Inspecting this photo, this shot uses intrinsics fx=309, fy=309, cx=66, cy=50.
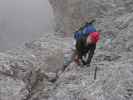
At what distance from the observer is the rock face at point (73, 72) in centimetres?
747

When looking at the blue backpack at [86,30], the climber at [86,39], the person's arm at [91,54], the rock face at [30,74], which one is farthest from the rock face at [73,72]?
the blue backpack at [86,30]

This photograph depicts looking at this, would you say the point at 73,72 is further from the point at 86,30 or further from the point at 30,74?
the point at 30,74

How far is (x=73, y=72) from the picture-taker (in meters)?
8.73

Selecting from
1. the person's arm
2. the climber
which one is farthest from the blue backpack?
the person's arm

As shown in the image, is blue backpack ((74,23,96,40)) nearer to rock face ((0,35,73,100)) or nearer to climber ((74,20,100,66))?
climber ((74,20,100,66))

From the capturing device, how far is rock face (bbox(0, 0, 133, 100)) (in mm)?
7469

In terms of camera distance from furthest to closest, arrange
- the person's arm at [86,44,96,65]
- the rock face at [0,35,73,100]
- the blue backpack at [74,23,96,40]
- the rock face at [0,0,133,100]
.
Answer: the person's arm at [86,44,96,65], the rock face at [0,35,73,100], the blue backpack at [74,23,96,40], the rock face at [0,0,133,100]

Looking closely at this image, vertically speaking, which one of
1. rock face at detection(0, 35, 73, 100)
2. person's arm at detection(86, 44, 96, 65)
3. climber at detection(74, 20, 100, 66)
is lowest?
rock face at detection(0, 35, 73, 100)

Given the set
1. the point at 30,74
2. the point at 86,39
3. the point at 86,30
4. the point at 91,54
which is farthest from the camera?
the point at 30,74

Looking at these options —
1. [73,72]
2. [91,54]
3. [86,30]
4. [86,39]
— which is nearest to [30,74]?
[73,72]

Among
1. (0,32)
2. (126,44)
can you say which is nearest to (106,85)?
(126,44)

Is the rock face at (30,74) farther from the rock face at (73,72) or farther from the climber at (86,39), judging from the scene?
the climber at (86,39)

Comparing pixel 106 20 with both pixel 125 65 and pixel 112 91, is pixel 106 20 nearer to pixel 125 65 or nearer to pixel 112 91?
pixel 125 65

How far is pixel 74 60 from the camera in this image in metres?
9.15
